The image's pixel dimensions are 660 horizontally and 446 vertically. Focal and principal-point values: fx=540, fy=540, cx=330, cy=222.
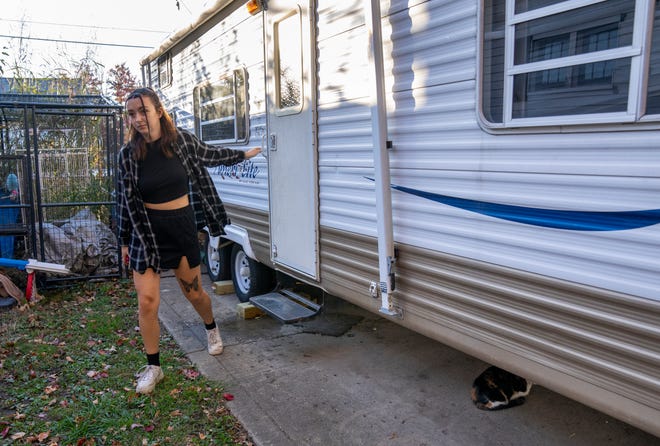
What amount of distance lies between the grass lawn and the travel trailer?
1.10 meters

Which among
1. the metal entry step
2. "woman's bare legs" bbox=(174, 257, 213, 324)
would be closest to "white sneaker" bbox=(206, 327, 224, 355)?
"woman's bare legs" bbox=(174, 257, 213, 324)

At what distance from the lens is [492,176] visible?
93.8 inches

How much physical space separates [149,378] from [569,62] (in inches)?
120

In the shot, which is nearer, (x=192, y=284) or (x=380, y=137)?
(x=380, y=137)

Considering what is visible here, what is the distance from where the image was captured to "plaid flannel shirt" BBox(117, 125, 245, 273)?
3.41 meters

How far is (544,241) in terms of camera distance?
2.20 meters

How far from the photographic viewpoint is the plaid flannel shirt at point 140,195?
3.41 m

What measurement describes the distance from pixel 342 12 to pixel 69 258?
14.7ft

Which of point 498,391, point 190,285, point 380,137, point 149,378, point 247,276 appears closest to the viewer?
point 380,137

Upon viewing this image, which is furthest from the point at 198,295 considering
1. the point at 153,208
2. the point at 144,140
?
the point at 144,140

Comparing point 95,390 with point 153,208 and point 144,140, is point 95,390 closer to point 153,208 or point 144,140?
point 153,208

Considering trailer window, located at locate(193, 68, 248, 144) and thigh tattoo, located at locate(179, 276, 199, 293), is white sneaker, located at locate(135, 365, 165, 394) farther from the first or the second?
A: trailer window, located at locate(193, 68, 248, 144)

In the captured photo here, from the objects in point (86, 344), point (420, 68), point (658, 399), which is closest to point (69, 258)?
point (86, 344)

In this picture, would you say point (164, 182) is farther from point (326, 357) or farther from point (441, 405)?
point (441, 405)
